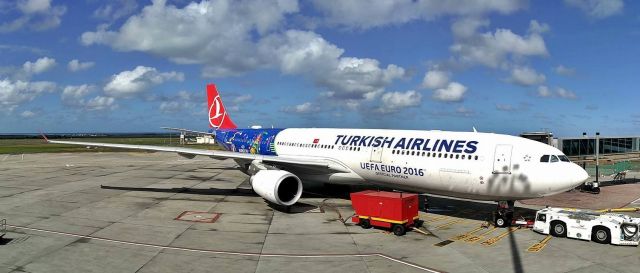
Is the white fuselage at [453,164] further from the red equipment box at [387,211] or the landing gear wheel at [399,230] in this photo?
the landing gear wheel at [399,230]

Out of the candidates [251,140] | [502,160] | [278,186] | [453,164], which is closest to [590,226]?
[502,160]

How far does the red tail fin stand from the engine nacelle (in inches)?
768

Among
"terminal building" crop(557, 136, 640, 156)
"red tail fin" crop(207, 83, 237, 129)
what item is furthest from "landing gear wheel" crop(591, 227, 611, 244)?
"red tail fin" crop(207, 83, 237, 129)

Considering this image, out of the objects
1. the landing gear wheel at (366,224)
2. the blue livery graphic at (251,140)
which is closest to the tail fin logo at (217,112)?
the blue livery graphic at (251,140)

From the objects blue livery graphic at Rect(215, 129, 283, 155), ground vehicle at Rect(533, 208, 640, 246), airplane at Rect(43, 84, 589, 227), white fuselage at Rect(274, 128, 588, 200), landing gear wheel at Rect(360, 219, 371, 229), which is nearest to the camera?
ground vehicle at Rect(533, 208, 640, 246)

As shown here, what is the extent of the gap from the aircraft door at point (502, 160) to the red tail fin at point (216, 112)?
28.5 meters

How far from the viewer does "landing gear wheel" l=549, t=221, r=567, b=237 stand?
57.5ft

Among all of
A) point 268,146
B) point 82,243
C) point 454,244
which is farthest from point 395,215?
point 268,146

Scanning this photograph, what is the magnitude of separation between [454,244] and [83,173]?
35600 mm

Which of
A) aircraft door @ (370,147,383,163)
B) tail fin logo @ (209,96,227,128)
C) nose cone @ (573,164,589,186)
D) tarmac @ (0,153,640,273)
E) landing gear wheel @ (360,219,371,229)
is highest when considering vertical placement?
tail fin logo @ (209,96,227,128)

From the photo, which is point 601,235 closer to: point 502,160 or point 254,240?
point 502,160

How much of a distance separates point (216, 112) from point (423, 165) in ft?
89.1

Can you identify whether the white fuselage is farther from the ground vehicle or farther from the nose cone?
the ground vehicle

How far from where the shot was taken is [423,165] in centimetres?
2067
